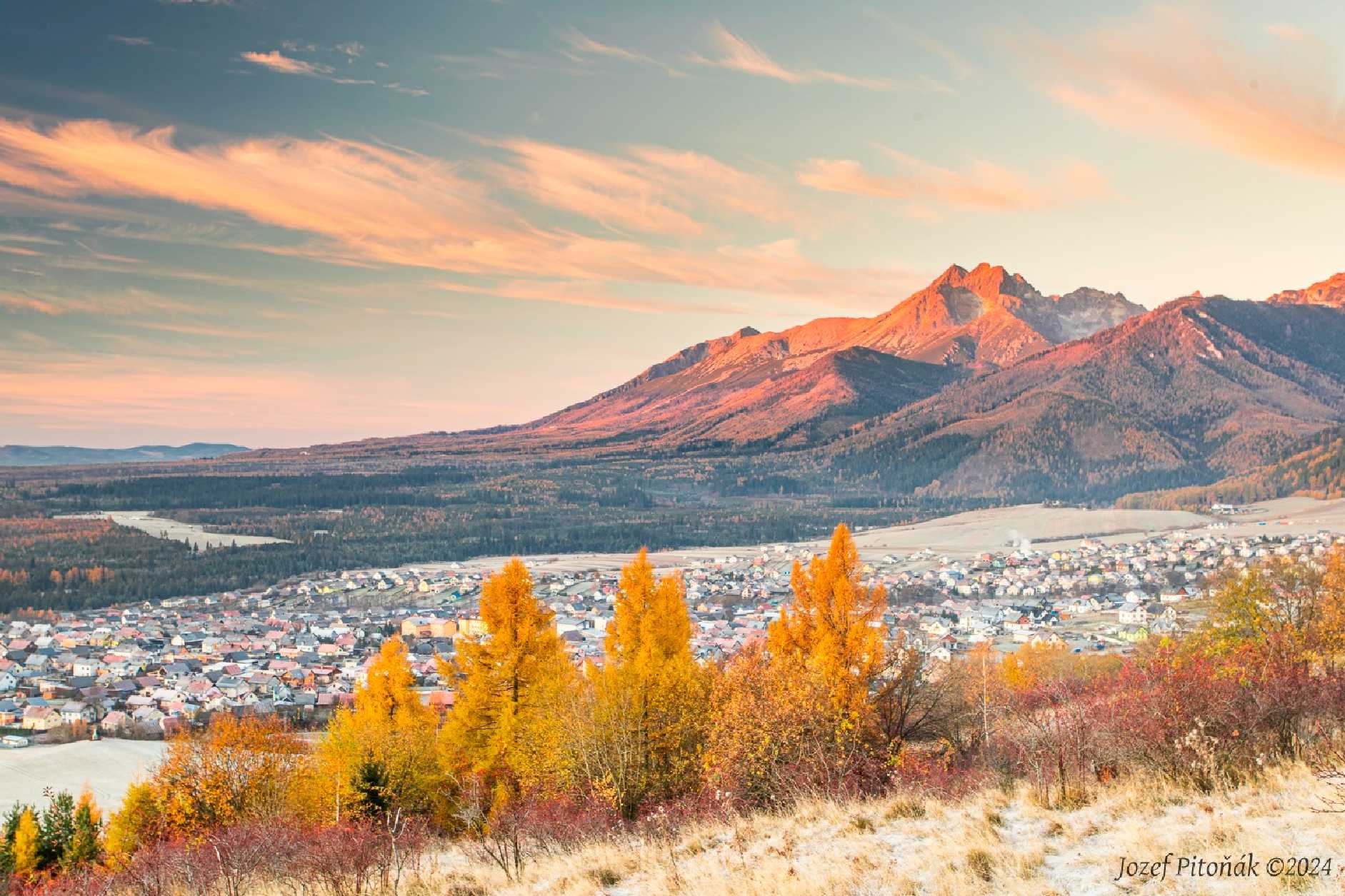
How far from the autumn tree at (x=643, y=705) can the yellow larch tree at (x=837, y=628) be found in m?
2.95

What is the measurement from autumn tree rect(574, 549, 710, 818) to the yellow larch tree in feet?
9.69

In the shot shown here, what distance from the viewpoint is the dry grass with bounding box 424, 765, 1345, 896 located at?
10.4m

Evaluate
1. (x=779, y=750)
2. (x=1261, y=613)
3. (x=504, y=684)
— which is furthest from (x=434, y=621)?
(x=779, y=750)

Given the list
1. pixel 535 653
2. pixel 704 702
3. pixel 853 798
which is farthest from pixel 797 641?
pixel 853 798

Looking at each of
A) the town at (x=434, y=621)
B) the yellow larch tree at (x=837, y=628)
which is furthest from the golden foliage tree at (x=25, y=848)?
the yellow larch tree at (x=837, y=628)

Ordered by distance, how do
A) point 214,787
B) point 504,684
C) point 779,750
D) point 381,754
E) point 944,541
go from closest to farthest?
point 779,750, point 504,684, point 381,754, point 214,787, point 944,541

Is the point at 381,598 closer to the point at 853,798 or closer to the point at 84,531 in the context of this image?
the point at 84,531

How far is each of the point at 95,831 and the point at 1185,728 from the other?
43455 millimetres

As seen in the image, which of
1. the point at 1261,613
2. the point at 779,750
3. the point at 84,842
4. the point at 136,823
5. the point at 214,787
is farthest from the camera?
the point at 84,842

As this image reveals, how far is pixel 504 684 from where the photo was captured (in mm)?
26531

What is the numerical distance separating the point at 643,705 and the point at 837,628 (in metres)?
6.62

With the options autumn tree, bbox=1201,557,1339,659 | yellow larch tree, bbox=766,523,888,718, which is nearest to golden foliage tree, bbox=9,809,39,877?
yellow larch tree, bbox=766,523,888,718

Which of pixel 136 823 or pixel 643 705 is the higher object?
pixel 643 705

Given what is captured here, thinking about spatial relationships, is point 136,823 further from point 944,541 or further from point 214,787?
point 944,541
